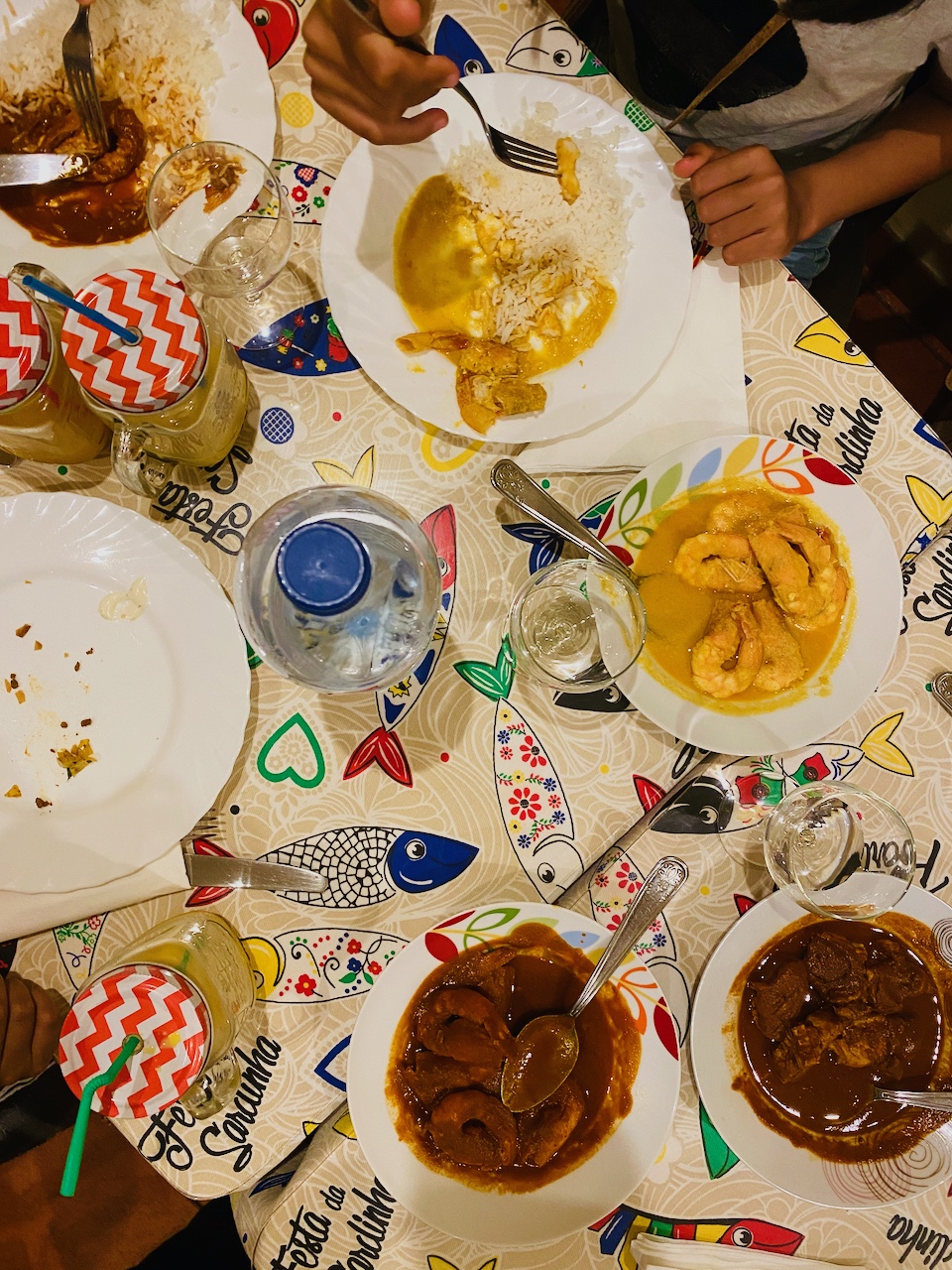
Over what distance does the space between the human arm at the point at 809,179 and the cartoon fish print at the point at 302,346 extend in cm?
62

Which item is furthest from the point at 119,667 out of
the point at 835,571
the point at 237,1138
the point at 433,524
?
the point at 835,571

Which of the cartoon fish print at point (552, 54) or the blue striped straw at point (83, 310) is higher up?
the cartoon fish print at point (552, 54)

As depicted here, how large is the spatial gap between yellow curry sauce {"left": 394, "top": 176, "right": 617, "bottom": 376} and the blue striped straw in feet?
1.47

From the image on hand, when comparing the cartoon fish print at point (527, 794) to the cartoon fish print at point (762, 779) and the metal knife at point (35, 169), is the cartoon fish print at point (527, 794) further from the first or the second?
the metal knife at point (35, 169)

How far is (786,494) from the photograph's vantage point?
1.26 m

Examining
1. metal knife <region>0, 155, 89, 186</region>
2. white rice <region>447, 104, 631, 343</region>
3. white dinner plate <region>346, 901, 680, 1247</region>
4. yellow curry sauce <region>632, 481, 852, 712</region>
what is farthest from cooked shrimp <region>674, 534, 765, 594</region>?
metal knife <region>0, 155, 89, 186</region>

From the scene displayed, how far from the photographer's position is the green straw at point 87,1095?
3.31ft

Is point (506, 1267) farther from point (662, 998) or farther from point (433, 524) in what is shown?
point (433, 524)

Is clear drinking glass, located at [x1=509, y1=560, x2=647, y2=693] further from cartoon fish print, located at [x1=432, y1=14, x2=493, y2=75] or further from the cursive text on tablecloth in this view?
the cursive text on tablecloth

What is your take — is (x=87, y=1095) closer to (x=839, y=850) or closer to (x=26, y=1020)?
(x=26, y=1020)

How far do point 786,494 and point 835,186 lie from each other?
0.65 m

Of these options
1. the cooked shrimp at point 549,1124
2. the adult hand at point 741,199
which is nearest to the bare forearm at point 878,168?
the adult hand at point 741,199

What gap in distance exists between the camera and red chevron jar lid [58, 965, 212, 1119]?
3.46 ft

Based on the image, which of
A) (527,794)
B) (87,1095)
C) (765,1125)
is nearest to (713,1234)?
(765,1125)
